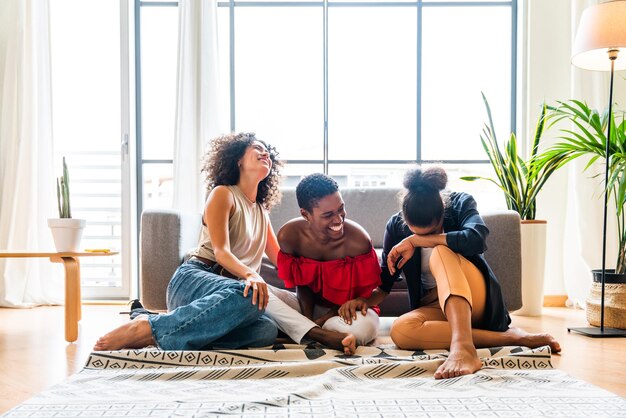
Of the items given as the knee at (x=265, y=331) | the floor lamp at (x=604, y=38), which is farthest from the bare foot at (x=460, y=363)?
the floor lamp at (x=604, y=38)

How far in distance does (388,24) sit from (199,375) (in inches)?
137

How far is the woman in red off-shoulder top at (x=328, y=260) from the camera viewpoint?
242 cm

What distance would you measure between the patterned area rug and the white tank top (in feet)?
1.48

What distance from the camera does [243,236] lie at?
8.46ft

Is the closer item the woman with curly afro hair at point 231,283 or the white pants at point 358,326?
the woman with curly afro hair at point 231,283

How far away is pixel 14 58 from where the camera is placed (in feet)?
14.0

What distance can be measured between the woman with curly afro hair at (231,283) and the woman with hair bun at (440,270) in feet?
1.01

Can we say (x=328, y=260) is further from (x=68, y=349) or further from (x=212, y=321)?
(x=68, y=349)

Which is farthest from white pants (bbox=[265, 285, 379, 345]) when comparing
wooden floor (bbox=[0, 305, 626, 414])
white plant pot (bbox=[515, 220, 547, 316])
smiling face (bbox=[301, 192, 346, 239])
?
white plant pot (bbox=[515, 220, 547, 316])

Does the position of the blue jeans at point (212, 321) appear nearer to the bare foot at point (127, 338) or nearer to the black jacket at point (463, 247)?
the bare foot at point (127, 338)

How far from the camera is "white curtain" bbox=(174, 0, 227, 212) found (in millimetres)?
4309

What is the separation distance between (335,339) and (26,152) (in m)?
→ 2.92

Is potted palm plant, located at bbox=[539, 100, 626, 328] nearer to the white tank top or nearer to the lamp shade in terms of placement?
the lamp shade

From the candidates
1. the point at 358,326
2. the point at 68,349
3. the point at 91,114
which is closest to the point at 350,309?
the point at 358,326
